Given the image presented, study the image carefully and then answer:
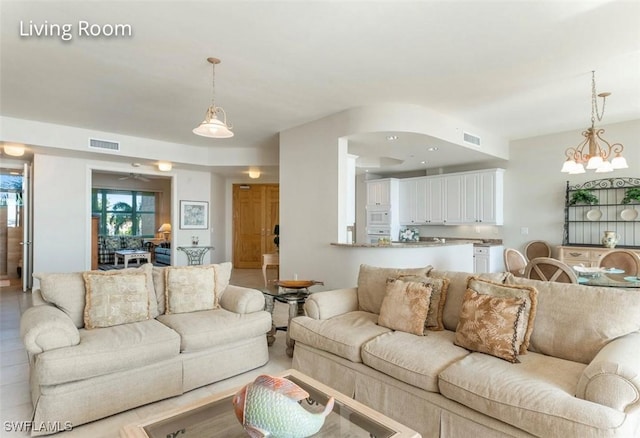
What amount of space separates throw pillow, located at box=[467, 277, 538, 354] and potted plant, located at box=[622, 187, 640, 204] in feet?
14.6

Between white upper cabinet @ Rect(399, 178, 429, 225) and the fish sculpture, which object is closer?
the fish sculpture

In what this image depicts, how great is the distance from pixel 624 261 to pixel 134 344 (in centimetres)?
491

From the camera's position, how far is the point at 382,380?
7.29 ft

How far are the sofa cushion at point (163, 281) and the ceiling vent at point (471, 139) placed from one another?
13.6 ft

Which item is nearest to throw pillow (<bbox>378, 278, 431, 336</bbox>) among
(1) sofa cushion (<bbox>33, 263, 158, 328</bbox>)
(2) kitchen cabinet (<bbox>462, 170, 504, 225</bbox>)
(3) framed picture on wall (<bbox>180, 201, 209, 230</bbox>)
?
(1) sofa cushion (<bbox>33, 263, 158, 328</bbox>)

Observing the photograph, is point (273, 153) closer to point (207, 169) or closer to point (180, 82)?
point (207, 169)

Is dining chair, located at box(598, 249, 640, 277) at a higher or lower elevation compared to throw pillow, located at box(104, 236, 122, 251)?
higher

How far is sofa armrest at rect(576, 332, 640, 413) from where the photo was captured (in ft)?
4.91

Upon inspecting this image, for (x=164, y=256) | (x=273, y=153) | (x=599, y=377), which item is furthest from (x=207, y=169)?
(x=599, y=377)

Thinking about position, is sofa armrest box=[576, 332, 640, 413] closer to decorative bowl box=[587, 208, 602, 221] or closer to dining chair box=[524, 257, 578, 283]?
dining chair box=[524, 257, 578, 283]

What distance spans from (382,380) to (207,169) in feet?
21.1

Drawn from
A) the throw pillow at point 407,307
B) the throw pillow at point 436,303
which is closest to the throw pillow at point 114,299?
the throw pillow at point 407,307

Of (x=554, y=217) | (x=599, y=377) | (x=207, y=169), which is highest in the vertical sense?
(x=207, y=169)

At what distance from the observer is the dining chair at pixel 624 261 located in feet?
12.2
